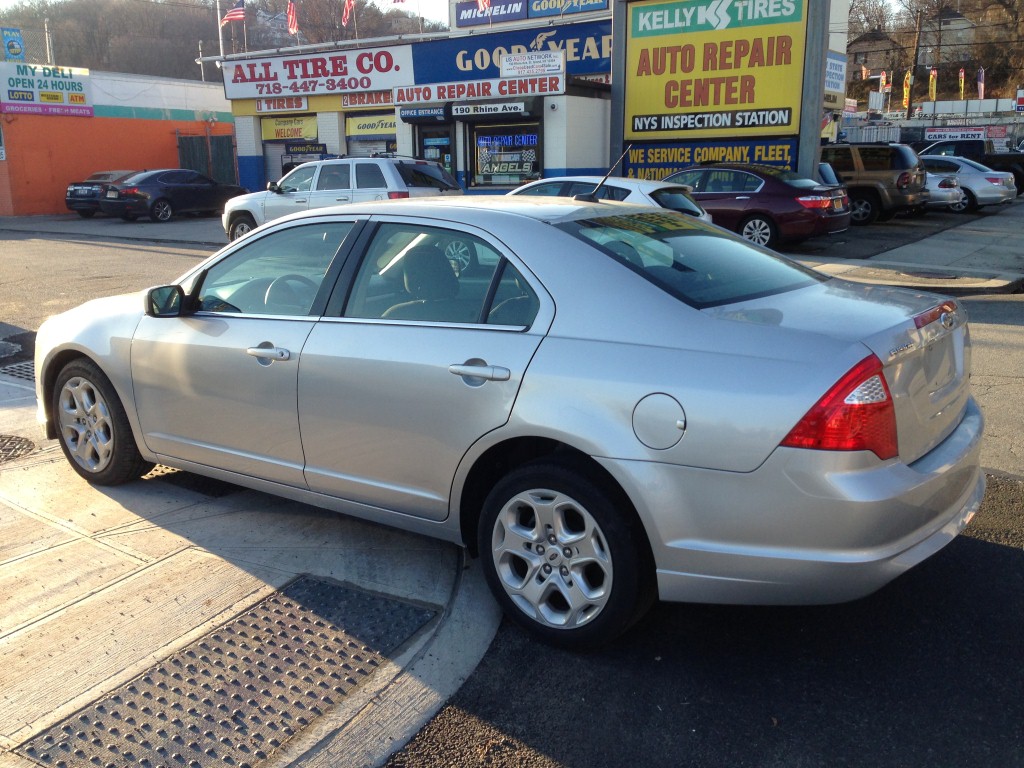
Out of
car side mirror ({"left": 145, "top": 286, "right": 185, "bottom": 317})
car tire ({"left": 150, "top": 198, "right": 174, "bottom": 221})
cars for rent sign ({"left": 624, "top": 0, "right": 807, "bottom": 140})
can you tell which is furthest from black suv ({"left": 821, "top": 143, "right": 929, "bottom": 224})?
car side mirror ({"left": 145, "top": 286, "right": 185, "bottom": 317})

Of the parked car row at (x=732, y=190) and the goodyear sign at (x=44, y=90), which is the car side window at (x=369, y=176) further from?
the goodyear sign at (x=44, y=90)

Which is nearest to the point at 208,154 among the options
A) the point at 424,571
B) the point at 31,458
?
the point at 31,458

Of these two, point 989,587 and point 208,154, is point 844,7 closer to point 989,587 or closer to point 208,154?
point 208,154

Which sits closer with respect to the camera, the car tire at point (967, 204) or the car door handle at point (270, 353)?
the car door handle at point (270, 353)

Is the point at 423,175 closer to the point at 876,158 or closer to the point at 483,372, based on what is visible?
the point at 876,158

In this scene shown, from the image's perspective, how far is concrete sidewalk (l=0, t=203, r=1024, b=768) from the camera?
9.80ft

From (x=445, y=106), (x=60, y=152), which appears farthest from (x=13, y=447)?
(x=60, y=152)

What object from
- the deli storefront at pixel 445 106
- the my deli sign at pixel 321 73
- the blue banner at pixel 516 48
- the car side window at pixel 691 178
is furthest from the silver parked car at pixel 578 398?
the my deli sign at pixel 321 73

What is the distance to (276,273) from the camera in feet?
14.6

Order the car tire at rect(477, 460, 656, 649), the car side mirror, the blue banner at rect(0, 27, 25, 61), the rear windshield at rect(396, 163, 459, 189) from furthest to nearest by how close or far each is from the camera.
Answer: the blue banner at rect(0, 27, 25, 61), the rear windshield at rect(396, 163, 459, 189), the car side mirror, the car tire at rect(477, 460, 656, 649)

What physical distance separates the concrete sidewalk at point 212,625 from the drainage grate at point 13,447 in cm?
28

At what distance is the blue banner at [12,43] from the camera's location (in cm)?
2759

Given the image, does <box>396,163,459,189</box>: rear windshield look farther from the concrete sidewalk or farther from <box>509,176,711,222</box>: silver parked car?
the concrete sidewalk

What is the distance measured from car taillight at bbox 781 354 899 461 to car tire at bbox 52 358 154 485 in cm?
353
